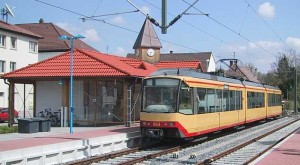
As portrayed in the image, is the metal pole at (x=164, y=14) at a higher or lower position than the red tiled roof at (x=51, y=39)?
lower

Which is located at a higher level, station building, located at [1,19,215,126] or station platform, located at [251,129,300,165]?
station building, located at [1,19,215,126]

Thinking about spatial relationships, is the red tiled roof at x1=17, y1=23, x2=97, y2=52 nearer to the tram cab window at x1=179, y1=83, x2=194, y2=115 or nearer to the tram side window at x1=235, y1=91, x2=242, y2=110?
the tram side window at x1=235, y1=91, x2=242, y2=110

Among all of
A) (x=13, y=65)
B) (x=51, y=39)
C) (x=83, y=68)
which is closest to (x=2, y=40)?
(x=13, y=65)

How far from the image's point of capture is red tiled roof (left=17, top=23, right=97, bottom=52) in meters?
62.0

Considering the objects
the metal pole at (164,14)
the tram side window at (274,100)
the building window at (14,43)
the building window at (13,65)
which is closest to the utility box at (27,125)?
the metal pole at (164,14)

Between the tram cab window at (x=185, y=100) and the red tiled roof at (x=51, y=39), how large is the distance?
44.9m

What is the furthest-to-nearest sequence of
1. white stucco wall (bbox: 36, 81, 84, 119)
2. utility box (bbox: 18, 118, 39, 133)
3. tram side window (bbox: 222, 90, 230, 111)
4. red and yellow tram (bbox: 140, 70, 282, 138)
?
1. white stucco wall (bbox: 36, 81, 84, 119)
2. utility box (bbox: 18, 118, 39, 133)
3. tram side window (bbox: 222, 90, 230, 111)
4. red and yellow tram (bbox: 140, 70, 282, 138)

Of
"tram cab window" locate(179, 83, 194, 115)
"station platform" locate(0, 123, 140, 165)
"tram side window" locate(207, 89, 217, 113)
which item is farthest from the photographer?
"tram side window" locate(207, 89, 217, 113)

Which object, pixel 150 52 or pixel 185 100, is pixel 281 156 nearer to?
pixel 185 100

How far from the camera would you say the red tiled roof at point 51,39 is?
62.0 meters

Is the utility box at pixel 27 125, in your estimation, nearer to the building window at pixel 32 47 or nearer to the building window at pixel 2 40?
the building window at pixel 2 40

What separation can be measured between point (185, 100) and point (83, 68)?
1125cm

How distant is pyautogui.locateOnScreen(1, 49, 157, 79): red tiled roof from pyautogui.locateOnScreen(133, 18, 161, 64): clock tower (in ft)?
65.4

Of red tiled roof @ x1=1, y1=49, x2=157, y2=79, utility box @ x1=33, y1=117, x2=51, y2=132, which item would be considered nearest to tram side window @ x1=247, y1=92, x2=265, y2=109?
red tiled roof @ x1=1, y1=49, x2=157, y2=79
